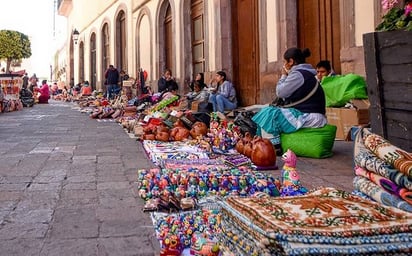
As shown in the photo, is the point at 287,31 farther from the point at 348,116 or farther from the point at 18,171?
the point at 18,171

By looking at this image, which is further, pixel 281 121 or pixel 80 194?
pixel 281 121

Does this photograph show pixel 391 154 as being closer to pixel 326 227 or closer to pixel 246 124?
pixel 326 227

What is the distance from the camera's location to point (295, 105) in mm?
5562

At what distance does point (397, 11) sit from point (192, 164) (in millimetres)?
2233

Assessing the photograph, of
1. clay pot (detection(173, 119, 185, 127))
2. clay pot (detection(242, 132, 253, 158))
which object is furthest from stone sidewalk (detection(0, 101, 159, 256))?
clay pot (detection(242, 132, 253, 158))

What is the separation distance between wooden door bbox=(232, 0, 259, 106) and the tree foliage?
29.6 meters

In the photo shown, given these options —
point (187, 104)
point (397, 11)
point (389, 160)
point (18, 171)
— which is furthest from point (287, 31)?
point (389, 160)

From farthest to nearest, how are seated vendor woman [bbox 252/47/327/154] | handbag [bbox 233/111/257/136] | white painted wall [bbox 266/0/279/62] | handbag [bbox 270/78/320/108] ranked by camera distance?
1. white painted wall [bbox 266/0/279/62]
2. handbag [bbox 233/111/257/136]
3. handbag [bbox 270/78/320/108]
4. seated vendor woman [bbox 252/47/327/154]

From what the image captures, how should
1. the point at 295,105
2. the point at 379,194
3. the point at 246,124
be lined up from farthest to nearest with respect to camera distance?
the point at 246,124
the point at 295,105
the point at 379,194

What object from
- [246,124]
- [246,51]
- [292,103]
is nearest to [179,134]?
[246,124]

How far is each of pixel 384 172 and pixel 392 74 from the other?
173 cm

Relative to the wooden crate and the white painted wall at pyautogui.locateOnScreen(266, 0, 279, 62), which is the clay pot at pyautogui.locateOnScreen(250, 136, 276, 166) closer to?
the wooden crate

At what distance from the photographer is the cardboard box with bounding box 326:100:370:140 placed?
247 inches

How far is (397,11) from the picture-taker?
3678 mm
